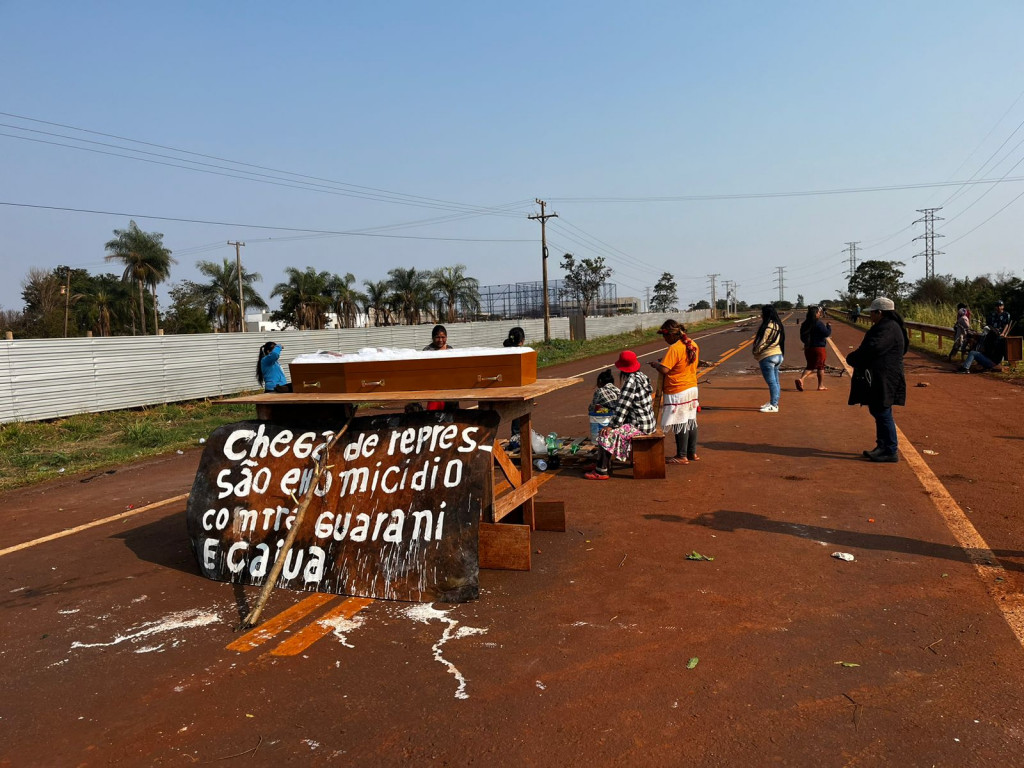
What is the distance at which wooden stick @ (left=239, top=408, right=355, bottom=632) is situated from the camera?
459 centimetres

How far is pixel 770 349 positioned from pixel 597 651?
32.1 ft

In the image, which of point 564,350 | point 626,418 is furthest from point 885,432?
point 564,350

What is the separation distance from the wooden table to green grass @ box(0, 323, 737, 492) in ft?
20.4

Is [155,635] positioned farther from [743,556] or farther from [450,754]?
[743,556]

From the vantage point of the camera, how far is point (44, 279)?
46000 mm

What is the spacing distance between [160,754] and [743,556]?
3.92m

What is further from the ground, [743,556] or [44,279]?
[44,279]

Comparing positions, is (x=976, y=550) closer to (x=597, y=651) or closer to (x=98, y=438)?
(x=597, y=651)

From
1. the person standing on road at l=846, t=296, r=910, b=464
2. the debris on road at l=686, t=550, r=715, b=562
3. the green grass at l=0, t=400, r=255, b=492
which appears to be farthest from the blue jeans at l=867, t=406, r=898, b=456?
→ the green grass at l=0, t=400, r=255, b=492

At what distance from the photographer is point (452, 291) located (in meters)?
54.1

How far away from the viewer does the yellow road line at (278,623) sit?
169 inches

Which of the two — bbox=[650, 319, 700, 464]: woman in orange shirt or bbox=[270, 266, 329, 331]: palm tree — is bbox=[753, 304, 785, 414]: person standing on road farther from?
bbox=[270, 266, 329, 331]: palm tree

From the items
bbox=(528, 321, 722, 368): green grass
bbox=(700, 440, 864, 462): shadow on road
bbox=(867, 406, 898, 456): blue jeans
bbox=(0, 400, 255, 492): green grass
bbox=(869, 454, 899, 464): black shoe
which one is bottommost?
bbox=(0, 400, 255, 492): green grass

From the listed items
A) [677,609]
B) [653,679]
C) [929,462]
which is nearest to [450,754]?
[653,679]
